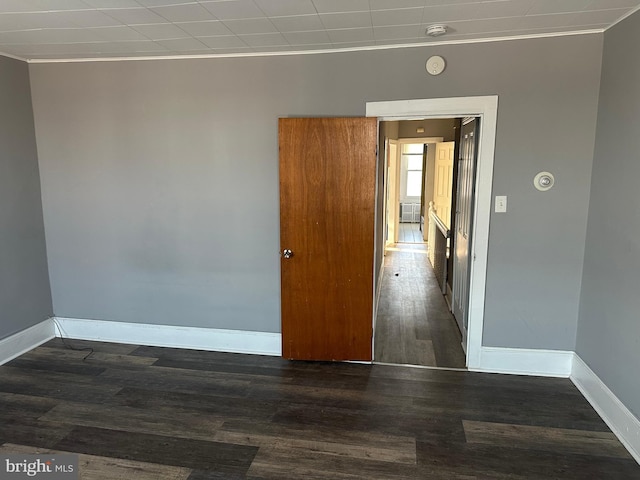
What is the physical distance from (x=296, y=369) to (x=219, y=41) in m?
2.54

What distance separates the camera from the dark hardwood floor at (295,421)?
2203mm

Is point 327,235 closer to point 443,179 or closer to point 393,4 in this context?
point 393,4

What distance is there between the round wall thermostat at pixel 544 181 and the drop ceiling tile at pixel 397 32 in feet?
4.26

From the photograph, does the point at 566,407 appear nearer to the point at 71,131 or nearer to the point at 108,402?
the point at 108,402

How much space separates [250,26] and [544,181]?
2287 mm

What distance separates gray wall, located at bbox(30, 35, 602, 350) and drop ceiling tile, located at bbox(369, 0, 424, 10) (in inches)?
30.9

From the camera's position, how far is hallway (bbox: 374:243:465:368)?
11.6 feet

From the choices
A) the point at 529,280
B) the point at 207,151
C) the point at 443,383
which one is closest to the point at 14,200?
the point at 207,151

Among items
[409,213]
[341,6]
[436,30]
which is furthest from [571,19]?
[409,213]

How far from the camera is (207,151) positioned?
341 centimetres

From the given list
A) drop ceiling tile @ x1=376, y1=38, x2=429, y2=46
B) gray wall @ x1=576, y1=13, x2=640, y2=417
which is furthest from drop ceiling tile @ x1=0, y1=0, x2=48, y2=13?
gray wall @ x1=576, y1=13, x2=640, y2=417

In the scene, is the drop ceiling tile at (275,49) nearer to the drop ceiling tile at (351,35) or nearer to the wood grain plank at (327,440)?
the drop ceiling tile at (351,35)

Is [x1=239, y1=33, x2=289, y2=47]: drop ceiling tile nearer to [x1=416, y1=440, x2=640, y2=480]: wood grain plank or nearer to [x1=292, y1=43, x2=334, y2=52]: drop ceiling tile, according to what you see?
[x1=292, y1=43, x2=334, y2=52]: drop ceiling tile

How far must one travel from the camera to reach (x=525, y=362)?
3.17 m
